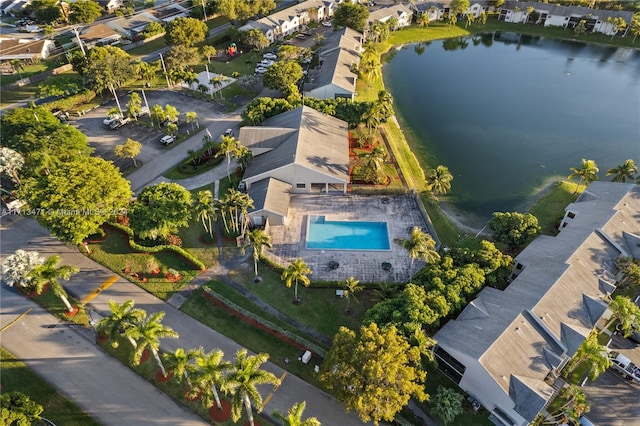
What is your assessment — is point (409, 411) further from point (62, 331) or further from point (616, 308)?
point (62, 331)

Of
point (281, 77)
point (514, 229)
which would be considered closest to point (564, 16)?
point (281, 77)

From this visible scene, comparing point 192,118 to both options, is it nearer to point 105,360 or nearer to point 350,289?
point 105,360

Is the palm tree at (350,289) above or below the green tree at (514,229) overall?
below

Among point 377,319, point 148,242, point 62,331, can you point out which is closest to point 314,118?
point 148,242

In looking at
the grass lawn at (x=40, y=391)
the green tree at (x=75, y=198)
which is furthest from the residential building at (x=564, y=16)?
the grass lawn at (x=40, y=391)

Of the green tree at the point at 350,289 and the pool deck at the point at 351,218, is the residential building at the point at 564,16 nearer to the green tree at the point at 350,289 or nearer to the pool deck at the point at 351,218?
the pool deck at the point at 351,218

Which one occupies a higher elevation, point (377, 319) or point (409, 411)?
point (377, 319)
